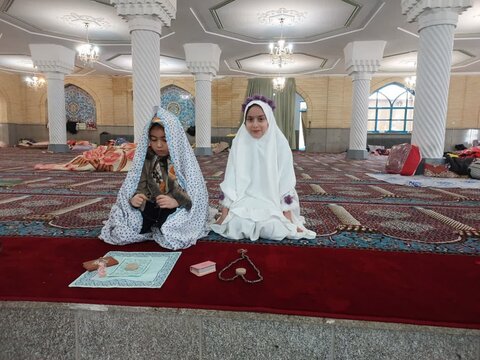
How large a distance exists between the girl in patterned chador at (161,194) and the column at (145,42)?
3.44 m

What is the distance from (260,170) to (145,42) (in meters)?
3.97

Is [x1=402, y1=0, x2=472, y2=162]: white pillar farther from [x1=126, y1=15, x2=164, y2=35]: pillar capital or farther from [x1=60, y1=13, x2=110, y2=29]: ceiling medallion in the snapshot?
[x1=60, y1=13, x2=110, y2=29]: ceiling medallion

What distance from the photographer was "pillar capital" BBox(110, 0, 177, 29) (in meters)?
4.80

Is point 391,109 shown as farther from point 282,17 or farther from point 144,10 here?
point 144,10

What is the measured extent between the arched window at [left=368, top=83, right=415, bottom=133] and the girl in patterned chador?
11119 mm

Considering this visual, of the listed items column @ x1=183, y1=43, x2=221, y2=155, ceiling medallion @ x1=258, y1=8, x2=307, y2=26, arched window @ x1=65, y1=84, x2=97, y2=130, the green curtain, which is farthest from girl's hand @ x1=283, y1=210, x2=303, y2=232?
arched window @ x1=65, y1=84, x2=97, y2=130

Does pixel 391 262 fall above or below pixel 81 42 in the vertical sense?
below

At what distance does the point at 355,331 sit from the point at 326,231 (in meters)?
1.04

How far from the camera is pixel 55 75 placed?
8836 mm

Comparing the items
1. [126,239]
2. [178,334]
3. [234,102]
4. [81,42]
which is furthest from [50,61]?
[178,334]

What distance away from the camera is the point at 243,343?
109cm

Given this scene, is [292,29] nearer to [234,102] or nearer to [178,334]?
[234,102]

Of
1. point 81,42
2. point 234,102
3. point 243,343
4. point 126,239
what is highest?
point 81,42

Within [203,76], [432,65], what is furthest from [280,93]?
[432,65]
